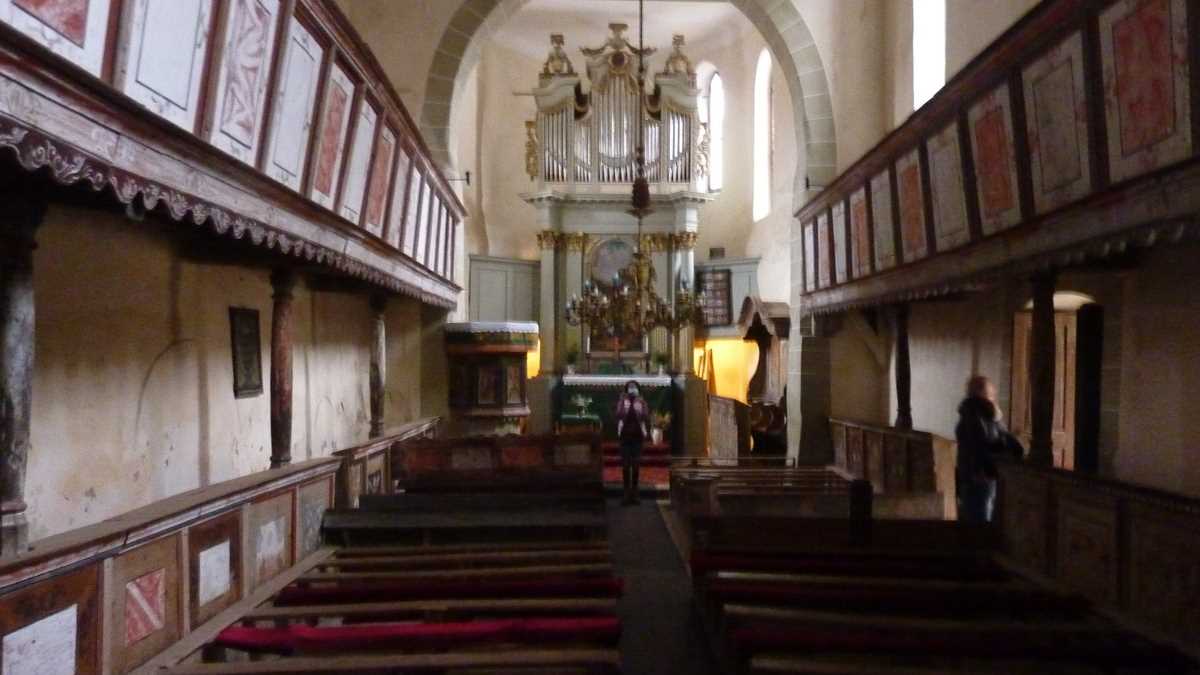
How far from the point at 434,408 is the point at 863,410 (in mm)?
5699

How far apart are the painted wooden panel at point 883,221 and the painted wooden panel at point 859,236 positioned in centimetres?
27

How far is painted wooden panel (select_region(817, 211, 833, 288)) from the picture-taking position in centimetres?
1079

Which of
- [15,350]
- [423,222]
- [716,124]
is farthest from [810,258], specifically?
[15,350]

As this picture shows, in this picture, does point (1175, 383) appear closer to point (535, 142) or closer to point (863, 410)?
point (863, 410)

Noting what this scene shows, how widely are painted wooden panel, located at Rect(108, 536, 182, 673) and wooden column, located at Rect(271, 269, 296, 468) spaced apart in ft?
6.19

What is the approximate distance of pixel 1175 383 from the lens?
573cm

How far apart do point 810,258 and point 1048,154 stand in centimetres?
649

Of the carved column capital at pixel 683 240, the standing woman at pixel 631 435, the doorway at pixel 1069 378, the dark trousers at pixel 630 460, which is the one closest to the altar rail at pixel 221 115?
the standing woman at pixel 631 435

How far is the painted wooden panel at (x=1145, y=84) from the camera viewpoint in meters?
3.89

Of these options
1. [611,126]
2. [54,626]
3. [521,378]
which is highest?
[611,126]

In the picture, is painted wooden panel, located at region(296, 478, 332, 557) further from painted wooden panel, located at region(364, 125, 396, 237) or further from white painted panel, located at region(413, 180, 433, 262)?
white painted panel, located at region(413, 180, 433, 262)

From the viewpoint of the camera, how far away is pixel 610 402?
56.6 ft

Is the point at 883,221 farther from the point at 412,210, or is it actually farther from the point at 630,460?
the point at 412,210

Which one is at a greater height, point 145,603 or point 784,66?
point 784,66
